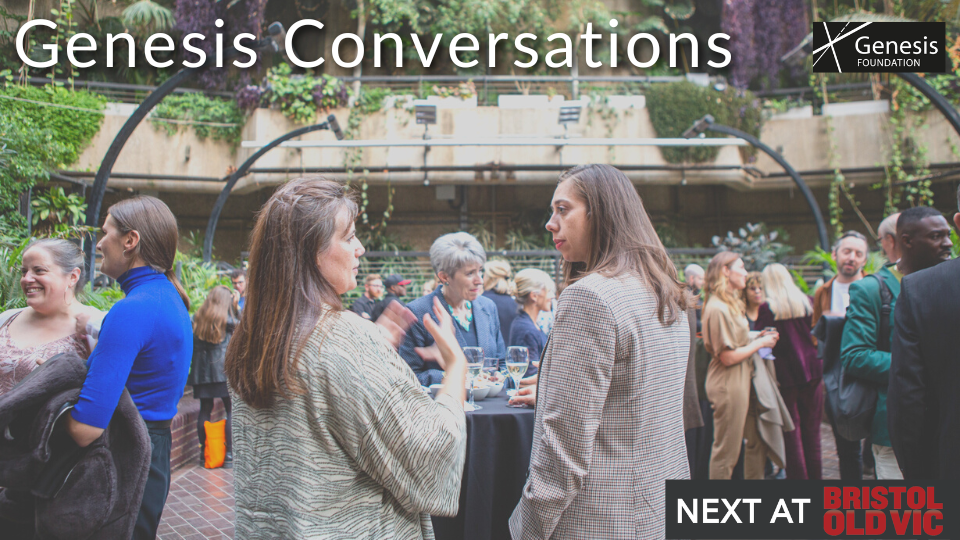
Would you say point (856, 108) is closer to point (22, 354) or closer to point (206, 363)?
point (206, 363)

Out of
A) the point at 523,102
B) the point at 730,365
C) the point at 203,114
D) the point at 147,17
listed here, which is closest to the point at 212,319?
the point at 730,365

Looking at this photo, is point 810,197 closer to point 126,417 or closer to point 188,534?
point 188,534

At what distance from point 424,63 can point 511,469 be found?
14.0 meters

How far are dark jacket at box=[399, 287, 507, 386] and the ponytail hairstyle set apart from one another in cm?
110

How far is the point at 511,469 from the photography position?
2.75 metres

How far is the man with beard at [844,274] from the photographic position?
5.06 meters

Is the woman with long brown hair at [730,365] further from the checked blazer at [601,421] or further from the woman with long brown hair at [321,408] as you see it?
the woman with long brown hair at [321,408]

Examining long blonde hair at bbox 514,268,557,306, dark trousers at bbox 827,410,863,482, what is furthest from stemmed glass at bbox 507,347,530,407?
dark trousers at bbox 827,410,863,482

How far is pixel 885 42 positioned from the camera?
31.6 ft

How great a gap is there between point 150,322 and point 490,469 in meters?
1.48

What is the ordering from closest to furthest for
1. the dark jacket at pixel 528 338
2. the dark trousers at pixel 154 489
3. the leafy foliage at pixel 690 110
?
the dark trousers at pixel 154 489, the dark jacket at pixel 528 338, the leafy foliage at pixel 690 110

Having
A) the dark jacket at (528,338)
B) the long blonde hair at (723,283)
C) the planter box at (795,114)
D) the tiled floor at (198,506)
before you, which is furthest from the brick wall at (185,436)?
the planter box at (795,114)

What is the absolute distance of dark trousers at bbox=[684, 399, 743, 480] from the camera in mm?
4340

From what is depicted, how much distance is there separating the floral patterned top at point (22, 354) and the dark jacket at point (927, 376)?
327 cm
